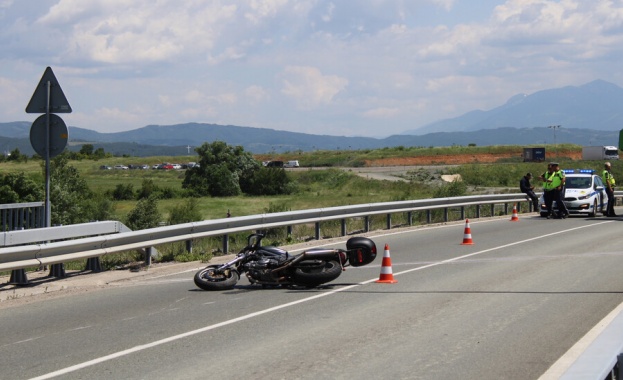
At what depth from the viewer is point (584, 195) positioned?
28.5 metres

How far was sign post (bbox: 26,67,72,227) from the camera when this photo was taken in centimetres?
1363

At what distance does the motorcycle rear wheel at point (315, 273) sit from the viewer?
11.7m

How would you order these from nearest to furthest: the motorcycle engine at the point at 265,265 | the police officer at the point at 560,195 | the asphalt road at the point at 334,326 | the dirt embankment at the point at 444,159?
the asphalt road at the point at 334,326 < the motorcycle engine at the point at 265,265 < the police officer at the point at 560,195 < the dirt embankment at the point at 444,159

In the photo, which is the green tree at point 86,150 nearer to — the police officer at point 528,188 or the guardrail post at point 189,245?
the police officer at point 528,188

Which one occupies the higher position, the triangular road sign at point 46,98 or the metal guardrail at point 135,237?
the triangular road sign at point 46,98

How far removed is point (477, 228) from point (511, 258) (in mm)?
8005

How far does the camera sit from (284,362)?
749cm

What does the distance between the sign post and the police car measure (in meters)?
18.8

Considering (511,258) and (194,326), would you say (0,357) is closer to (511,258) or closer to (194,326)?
(194,326)

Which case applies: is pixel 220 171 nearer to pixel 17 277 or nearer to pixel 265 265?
pixel 17 277

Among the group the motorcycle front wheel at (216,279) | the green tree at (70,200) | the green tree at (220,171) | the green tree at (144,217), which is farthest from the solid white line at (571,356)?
the green tree at (220,171)

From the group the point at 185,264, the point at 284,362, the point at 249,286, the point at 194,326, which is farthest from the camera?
the point at 185,264

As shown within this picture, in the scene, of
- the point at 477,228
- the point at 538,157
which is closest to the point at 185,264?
the point at 477,228

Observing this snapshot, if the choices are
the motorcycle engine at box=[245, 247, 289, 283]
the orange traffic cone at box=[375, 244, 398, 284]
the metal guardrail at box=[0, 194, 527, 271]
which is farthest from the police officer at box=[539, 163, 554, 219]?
the motorcycle engine at box=[245, 247, 289, 283]
